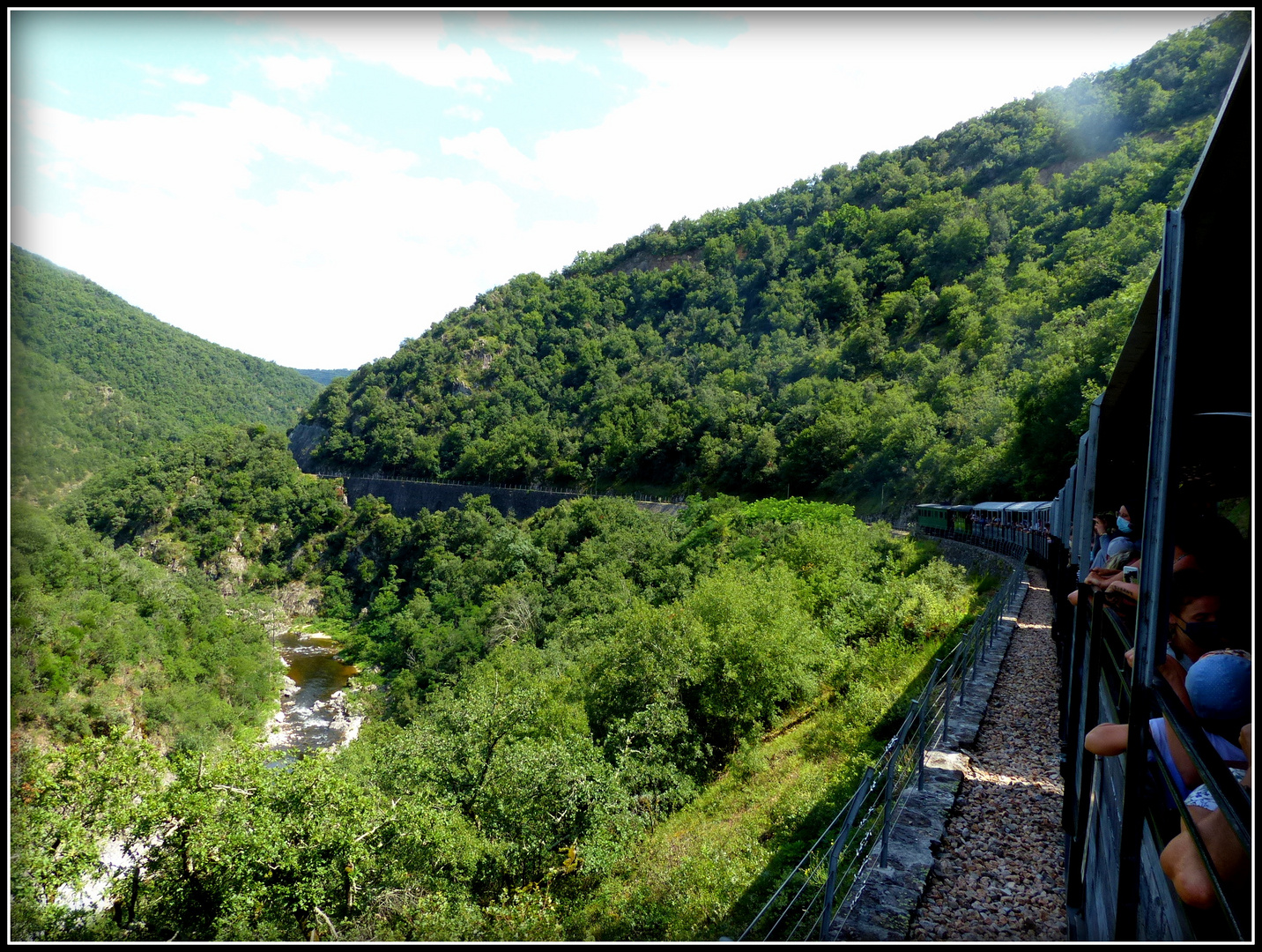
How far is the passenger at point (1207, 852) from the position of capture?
155 cm

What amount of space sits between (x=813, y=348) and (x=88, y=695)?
69783 mm

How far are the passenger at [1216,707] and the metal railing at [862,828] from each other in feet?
7.95

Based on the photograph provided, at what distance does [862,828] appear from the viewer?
6977mm

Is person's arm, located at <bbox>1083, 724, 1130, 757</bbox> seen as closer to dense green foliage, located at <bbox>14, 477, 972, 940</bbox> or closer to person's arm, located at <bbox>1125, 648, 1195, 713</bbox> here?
person's arm, located at <bbox>1125, 648, 1195, 713</bbox>

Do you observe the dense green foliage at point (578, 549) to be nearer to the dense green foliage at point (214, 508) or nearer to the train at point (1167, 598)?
the dense green foliage at point (214, 508)

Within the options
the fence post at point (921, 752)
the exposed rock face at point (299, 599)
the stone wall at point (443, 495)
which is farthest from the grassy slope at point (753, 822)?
the exposed rock face at point (299, 599)

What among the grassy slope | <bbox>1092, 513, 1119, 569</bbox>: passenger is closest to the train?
A: <bbox>1092, 513, 1119, 569</bbox>: passenger

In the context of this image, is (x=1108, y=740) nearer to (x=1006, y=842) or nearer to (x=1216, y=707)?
(x=1216, y=707)

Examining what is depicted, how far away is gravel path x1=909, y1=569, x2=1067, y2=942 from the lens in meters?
5.14

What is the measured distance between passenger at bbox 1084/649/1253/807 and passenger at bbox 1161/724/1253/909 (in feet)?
0.26

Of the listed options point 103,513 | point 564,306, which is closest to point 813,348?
point 564,306

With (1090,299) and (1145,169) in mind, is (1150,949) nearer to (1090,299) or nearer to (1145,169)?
(1090,299)

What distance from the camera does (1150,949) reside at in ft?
6.39

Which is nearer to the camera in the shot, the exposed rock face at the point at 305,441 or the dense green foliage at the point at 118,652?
the dense green foliage at the point at 118,652
